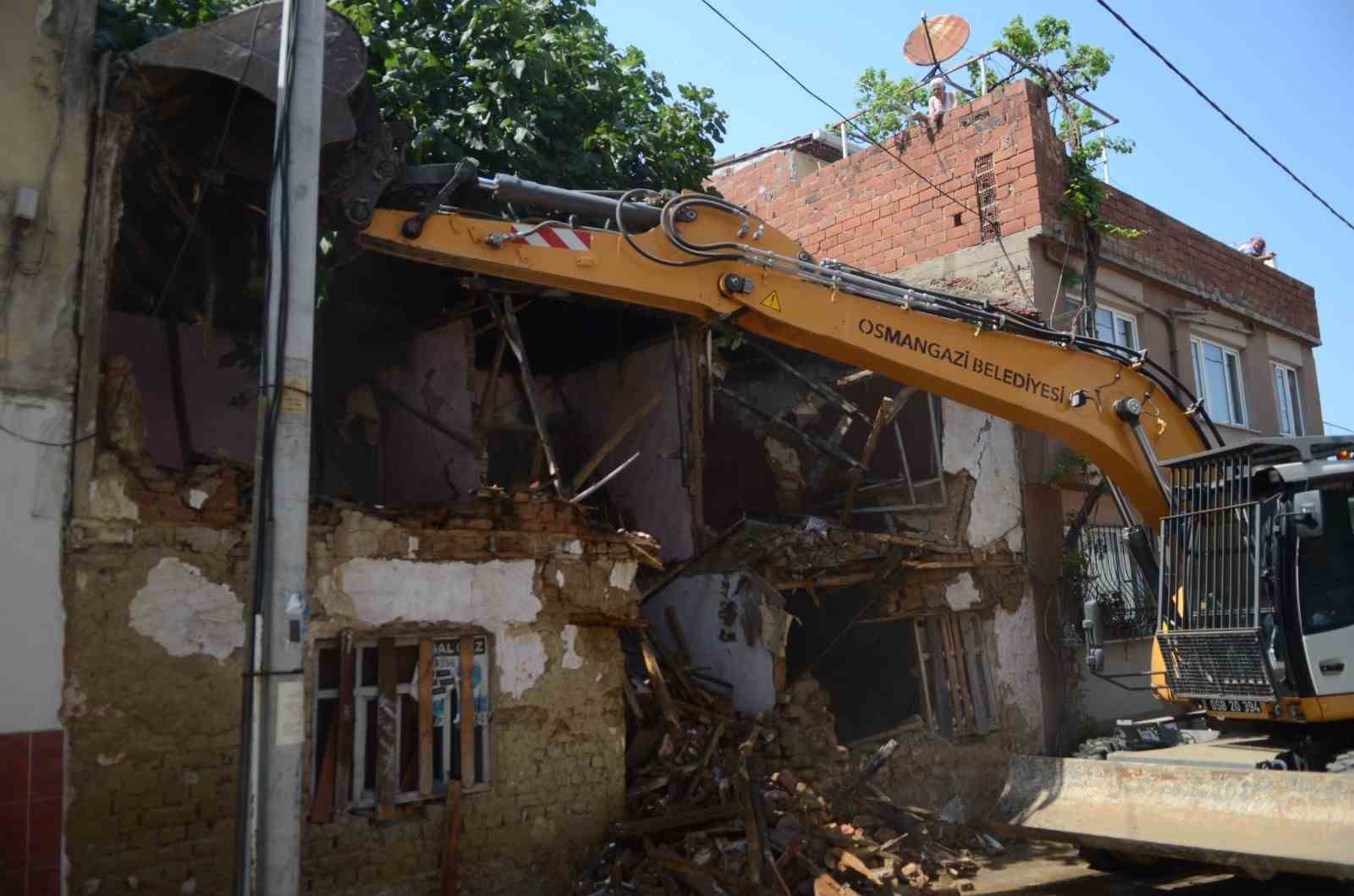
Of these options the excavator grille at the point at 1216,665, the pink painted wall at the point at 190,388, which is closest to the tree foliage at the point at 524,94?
the pink painted wall at the point at 190,388

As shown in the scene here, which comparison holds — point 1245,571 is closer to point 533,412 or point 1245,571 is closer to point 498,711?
point 498,711

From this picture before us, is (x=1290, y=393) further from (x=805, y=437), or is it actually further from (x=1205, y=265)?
(x=805, y=437)

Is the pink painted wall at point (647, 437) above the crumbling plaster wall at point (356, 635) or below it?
above

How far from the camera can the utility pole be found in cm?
480

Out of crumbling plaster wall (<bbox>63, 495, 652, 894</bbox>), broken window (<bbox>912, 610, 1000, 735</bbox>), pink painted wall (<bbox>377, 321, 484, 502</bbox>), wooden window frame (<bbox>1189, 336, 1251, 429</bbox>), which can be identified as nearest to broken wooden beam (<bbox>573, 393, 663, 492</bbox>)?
pink painted wall (<bbox>377, 321, 484, 502</bbox>)

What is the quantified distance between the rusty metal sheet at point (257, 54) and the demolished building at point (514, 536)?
370 millimetres

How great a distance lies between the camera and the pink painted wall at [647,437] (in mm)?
11484

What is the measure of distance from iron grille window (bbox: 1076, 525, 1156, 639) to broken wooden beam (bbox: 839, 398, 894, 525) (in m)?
2.91

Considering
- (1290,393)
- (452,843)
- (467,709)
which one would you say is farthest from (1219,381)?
(452,843)

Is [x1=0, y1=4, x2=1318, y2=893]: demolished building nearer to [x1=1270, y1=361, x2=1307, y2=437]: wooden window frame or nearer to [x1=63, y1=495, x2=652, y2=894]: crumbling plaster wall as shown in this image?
[x1=63, y1=495, x2=652, y2=894]: crumbling plaster wall

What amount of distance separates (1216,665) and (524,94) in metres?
8.14

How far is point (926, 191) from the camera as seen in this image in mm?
14773

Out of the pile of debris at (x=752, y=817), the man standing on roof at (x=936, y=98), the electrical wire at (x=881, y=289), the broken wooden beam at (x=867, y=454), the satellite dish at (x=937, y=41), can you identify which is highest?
the satellite dish at (x=937, y=41)

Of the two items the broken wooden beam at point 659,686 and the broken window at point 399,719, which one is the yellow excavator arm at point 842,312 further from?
the broken wooden beam at point 659,686
